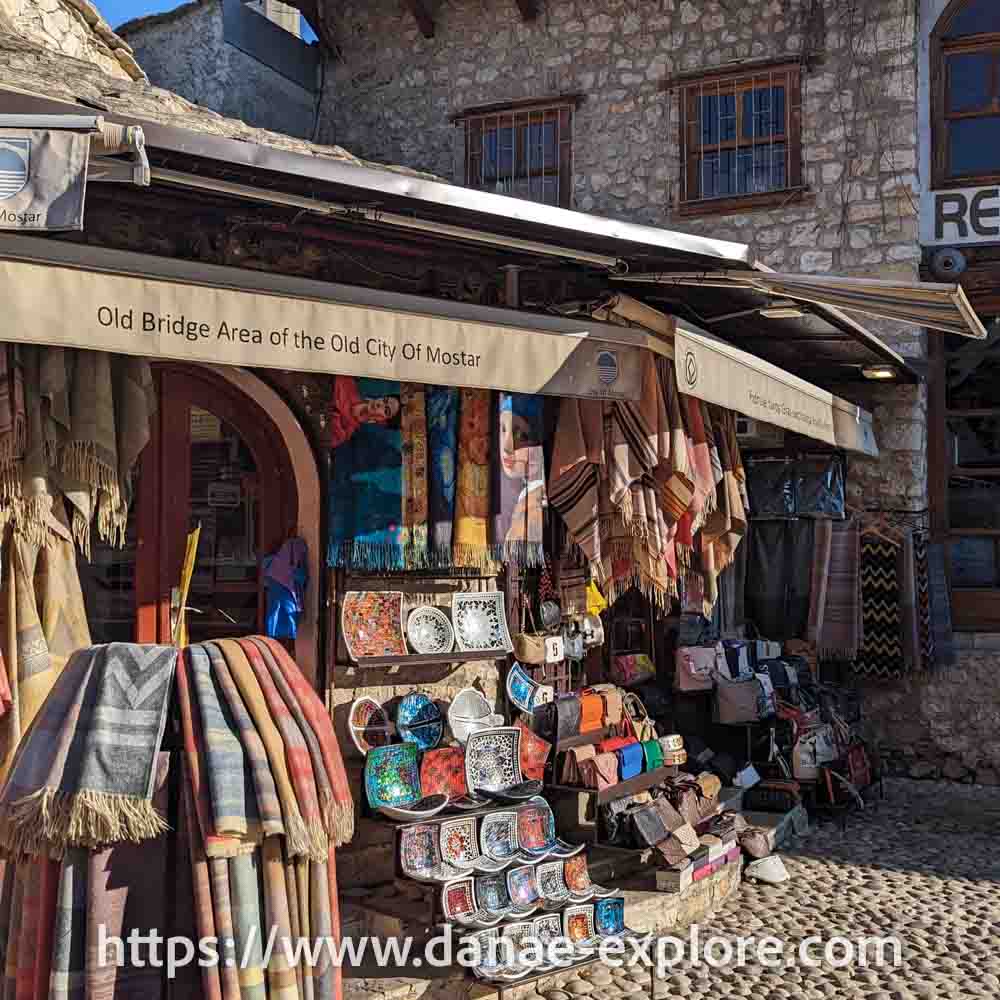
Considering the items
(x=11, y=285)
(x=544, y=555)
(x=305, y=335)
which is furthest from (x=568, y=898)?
(x=11, y=285)

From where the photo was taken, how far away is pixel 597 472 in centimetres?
613

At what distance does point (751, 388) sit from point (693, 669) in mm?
2616

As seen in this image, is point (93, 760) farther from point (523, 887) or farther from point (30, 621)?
point (523, 887)

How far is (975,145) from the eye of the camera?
10.4 meters

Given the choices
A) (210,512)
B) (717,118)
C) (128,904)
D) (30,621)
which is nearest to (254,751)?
(128,904)

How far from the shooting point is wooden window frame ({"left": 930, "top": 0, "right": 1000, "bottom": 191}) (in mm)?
10406

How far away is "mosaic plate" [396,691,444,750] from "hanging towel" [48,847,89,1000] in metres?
3.02

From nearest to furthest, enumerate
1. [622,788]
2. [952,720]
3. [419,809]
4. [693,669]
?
[419,809]
[622,788]
[693,669]
[952,720]

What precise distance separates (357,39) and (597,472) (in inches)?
319

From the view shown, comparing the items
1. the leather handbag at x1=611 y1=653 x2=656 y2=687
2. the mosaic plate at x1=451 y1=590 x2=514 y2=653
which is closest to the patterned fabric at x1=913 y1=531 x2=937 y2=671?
the leather handbag at x1=611 y1=653 x2=656 y2=687

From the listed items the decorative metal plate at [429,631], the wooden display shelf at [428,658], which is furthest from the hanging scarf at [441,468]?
the wooden display shelf at [428,658]

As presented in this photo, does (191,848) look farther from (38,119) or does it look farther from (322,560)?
(322,560)

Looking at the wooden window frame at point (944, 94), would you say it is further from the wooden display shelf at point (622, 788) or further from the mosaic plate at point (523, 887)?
the mosaic plate at point (523, 887)

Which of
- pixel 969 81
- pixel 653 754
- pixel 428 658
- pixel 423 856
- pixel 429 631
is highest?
pixel 969 81
